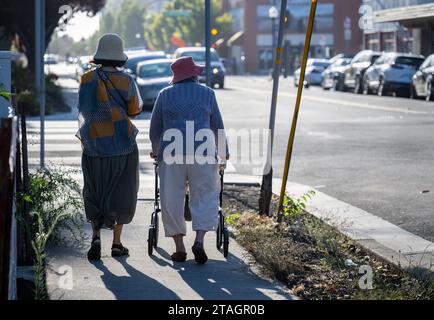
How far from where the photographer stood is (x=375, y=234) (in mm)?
9742

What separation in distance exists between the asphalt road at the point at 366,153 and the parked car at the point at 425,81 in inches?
55.4

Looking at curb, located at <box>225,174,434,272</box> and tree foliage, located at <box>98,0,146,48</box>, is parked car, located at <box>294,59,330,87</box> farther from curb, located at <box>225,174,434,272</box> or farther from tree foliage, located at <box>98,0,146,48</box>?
tree foliage, located at <box>98,0,146,48</box>

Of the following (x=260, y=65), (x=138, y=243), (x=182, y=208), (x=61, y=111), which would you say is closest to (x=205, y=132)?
(x=182, y=208)

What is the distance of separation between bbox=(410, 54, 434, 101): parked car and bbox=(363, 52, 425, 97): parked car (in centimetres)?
242

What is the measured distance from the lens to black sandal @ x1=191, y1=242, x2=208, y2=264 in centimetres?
819

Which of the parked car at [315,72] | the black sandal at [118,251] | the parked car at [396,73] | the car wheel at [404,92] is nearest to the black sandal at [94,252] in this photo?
the black sandal at [118,251]

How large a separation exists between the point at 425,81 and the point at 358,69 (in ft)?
32.2

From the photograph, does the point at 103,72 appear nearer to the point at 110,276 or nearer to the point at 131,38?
the point at 110,276

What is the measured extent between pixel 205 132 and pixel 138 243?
52.5 inches

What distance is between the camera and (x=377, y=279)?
760cm

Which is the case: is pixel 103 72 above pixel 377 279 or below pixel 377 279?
above

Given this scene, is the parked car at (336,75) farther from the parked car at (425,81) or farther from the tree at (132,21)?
the tree at (132,21)

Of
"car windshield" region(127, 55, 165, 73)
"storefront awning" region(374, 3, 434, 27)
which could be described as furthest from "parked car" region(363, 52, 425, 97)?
"car windshield" region(127, 55, 165, 73)

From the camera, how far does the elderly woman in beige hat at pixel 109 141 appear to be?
8.49 meters
